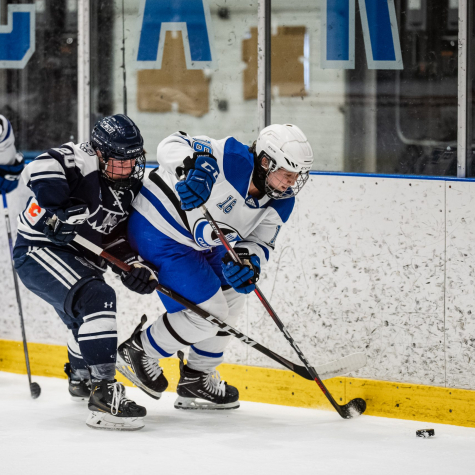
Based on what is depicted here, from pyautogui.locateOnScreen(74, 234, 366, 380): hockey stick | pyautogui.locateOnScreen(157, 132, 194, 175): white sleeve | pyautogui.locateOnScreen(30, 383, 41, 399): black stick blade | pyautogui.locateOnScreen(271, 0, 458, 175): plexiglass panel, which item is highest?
pyautogui.locateOnScreen(271, 0, 458, 175): plexiglass panel

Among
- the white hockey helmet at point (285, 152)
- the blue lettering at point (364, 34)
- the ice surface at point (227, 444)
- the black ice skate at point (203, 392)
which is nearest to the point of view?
the ice surface at point (227, 444)

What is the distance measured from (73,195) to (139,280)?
38 cm

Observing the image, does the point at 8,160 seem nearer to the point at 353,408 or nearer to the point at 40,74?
the point at 40,74

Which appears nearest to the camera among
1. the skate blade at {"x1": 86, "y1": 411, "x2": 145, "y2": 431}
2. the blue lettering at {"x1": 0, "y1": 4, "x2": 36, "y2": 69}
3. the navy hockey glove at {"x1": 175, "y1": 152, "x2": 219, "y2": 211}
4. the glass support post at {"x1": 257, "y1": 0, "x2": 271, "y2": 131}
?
the navy hockey glove at {"x1": 175, "y1": 152, "x2": 219, "y2": 211}

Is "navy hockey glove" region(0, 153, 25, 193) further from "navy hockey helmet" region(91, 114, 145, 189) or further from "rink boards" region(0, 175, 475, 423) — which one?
"rink boards" region(0, 175, 475, 423)

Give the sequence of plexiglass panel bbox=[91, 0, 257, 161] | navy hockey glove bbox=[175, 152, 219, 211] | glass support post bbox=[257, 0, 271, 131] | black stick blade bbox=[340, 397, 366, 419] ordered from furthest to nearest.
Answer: plexiglass panel bbox=[91, 0, 257, 161]
glass support post bbox=[257, 0, 271, 131]
black stick blade bbox=[340, 397, 366, 419]
navy hockey glove bbox=[175, 152, 219, 211]

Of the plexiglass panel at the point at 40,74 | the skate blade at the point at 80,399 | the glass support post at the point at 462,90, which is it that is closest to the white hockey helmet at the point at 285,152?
the glass support post at the point at 462,90

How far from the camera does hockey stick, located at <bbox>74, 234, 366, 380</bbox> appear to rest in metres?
3.15

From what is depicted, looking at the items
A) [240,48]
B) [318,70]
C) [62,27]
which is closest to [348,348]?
[318,70]

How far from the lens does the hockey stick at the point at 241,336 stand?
3146 millimetres

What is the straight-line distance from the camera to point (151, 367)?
3.35 meters

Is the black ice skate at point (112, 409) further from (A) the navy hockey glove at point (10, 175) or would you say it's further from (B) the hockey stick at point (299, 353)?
(A) the navy hockey glove at point (10, 175)

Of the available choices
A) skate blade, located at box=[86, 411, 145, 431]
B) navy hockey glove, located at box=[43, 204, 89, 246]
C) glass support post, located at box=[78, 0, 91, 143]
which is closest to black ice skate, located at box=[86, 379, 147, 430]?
skate blade, located at box=[86, 411, 145, 431]

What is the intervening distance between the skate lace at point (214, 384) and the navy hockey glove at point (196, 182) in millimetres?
899
